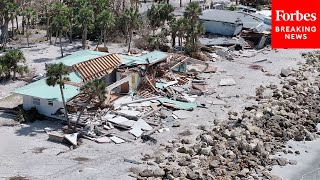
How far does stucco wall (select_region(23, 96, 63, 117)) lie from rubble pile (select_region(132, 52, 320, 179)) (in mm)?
8987

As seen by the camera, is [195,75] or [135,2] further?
[135,2]

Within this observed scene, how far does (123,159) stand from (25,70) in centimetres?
1743

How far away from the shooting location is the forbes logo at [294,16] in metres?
54.2

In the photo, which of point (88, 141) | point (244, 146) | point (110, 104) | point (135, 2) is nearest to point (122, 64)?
point (110, 104)

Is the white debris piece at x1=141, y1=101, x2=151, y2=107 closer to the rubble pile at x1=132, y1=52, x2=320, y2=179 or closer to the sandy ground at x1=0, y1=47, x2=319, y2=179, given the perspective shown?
the sandy ground at x1=0, y1=47, x2=319, y2=179

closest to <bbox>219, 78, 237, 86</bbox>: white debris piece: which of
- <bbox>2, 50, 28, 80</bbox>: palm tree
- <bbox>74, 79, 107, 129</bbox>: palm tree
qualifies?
<bbox>74, 79, 107, 129</bbox>: palm tree

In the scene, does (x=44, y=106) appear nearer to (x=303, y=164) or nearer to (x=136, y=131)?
(x=136, y=131)

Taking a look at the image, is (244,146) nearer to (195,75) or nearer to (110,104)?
(110,104)

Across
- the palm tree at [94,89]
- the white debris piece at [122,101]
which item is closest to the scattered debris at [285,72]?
the white debris piece at [122,101]

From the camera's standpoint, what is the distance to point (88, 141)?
38844mm

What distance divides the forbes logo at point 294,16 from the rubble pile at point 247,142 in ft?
24.8

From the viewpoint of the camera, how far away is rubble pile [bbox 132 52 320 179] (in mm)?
35250

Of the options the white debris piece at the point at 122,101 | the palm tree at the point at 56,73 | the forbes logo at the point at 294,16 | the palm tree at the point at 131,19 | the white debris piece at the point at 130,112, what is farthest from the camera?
the palm tree at the point at 131,19

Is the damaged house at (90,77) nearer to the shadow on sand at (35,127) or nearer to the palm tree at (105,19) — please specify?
the shadow on sand at (35,127)
